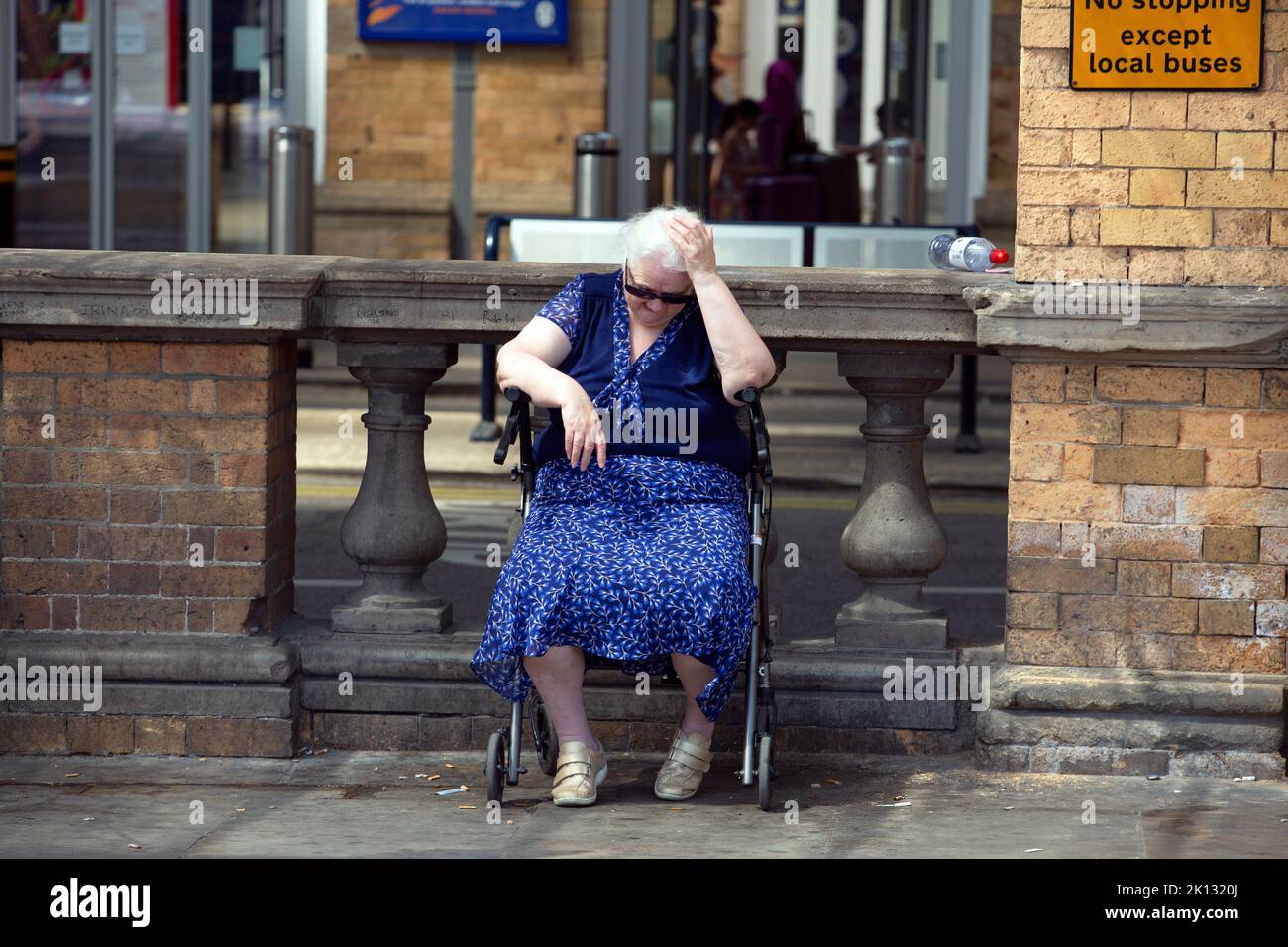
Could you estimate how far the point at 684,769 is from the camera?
4723 millimetres

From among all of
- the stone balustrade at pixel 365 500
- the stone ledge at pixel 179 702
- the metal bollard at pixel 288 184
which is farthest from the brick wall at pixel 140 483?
the metal bollard at pixel 288 184

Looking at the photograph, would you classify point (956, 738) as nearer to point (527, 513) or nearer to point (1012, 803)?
point (1012, 803)

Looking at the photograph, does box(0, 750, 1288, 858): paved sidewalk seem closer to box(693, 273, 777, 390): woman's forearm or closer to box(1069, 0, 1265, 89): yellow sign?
box(693, 273, 777, 390): woman's forearm

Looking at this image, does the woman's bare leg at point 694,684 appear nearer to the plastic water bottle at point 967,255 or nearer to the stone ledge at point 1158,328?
the stone ledge at point 1158,328

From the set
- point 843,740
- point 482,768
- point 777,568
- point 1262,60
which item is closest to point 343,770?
point 482,768

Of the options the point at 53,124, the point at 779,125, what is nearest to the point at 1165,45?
the point at 779,125

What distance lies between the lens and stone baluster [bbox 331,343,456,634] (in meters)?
5.18

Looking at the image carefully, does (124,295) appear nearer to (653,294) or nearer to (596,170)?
(653,294)

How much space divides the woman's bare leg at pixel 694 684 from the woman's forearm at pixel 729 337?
0.62 meters

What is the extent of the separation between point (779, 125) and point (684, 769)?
35.6ft

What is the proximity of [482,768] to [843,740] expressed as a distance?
2.88 ft

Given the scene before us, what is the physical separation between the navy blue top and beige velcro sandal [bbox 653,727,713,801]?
0.64 meters

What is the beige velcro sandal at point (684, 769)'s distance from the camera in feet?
15.5

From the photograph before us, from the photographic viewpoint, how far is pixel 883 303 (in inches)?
193
